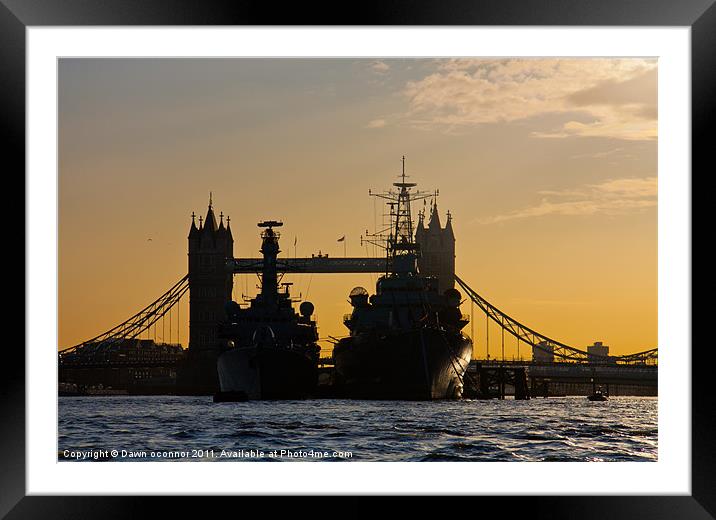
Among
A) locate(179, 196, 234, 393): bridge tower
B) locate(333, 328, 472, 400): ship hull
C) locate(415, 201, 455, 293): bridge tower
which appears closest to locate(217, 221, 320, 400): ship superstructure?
locate(333, 328, 472, 400): ship hull

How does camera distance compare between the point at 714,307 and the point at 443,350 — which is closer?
the point at 714,307

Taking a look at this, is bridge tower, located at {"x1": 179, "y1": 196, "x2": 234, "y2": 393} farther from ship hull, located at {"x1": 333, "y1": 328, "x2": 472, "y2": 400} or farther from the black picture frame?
the black picture frame

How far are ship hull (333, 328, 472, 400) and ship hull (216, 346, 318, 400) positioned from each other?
170 cm

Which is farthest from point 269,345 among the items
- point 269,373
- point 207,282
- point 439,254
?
point 207,282

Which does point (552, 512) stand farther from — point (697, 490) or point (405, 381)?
point (405, 381)

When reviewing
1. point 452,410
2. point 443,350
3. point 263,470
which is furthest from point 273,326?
point 263,470
